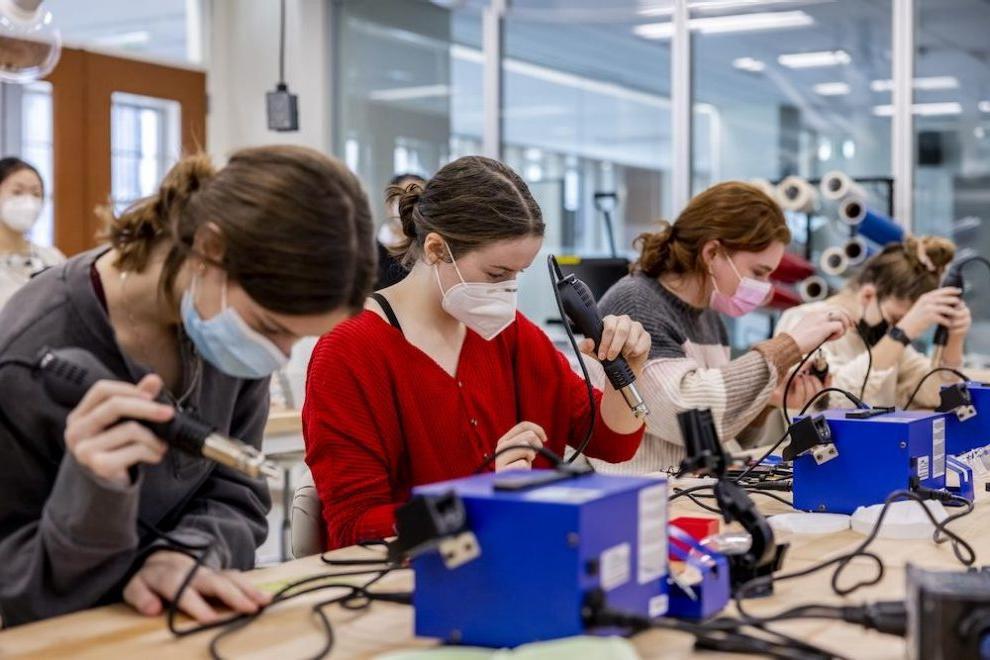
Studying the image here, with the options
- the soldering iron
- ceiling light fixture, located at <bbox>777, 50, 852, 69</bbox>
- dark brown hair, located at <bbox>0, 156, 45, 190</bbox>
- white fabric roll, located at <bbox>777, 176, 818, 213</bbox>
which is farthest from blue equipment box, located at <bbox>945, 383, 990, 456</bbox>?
dark brown hair, located at <bbox>0, 156, 45, 190</bbox>

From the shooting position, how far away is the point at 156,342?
4.52 ft

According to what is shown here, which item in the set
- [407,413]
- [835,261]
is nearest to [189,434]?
[407,413]

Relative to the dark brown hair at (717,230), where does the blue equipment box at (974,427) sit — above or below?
below

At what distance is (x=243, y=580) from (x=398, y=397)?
63 centimetres

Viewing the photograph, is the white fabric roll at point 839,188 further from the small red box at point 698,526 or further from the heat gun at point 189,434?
the heat gun at point 189,434

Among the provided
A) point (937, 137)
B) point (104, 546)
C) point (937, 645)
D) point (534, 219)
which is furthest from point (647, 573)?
point (937, 137)

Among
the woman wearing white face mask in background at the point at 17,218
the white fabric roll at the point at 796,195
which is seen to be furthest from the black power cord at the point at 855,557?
the woman wearing white face mask in background at the point at 17,218

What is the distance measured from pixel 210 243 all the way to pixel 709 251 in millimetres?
1585

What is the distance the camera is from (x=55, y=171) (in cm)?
518

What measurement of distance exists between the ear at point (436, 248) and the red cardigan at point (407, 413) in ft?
0.45

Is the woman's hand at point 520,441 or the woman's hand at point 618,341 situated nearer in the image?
the woman's hand at point 520,441

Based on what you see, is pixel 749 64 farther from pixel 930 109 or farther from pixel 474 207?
pixel 474 207

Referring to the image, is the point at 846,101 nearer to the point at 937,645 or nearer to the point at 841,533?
the point at 841,533

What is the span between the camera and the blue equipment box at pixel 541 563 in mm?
1021
